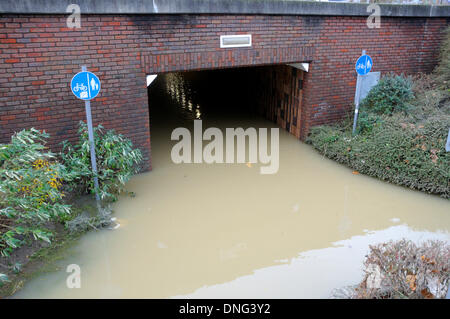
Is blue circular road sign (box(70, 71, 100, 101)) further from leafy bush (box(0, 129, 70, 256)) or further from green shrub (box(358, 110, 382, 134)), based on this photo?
green shrub (box(358, 110, 382, 134))

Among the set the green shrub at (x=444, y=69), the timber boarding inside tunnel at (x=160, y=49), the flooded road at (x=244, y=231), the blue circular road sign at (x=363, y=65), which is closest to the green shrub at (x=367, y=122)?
Answer: the timber boarding inside tunnel at (x=160, y=49)

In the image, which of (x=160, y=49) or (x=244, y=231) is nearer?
(x=244, y=231)

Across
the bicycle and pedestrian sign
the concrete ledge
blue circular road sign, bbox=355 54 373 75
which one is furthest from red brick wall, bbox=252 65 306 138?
the bicycle and pedestrian sign

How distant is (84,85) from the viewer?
5.78 m

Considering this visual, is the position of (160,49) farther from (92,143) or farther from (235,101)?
(235,101)

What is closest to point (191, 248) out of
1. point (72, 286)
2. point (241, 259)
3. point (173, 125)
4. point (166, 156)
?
point (241, 259)

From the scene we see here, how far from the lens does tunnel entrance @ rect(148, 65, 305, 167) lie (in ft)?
32.4

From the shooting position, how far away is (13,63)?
6090 mm

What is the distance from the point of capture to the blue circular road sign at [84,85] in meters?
5.71

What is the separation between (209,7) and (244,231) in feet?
13.1

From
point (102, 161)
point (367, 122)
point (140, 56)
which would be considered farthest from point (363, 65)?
point (102, 161)

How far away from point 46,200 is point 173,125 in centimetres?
518

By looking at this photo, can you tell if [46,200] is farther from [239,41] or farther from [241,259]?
[239,41]

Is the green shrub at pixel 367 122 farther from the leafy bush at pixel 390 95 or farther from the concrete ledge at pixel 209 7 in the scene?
the concrete ledge at pixel 209 7
